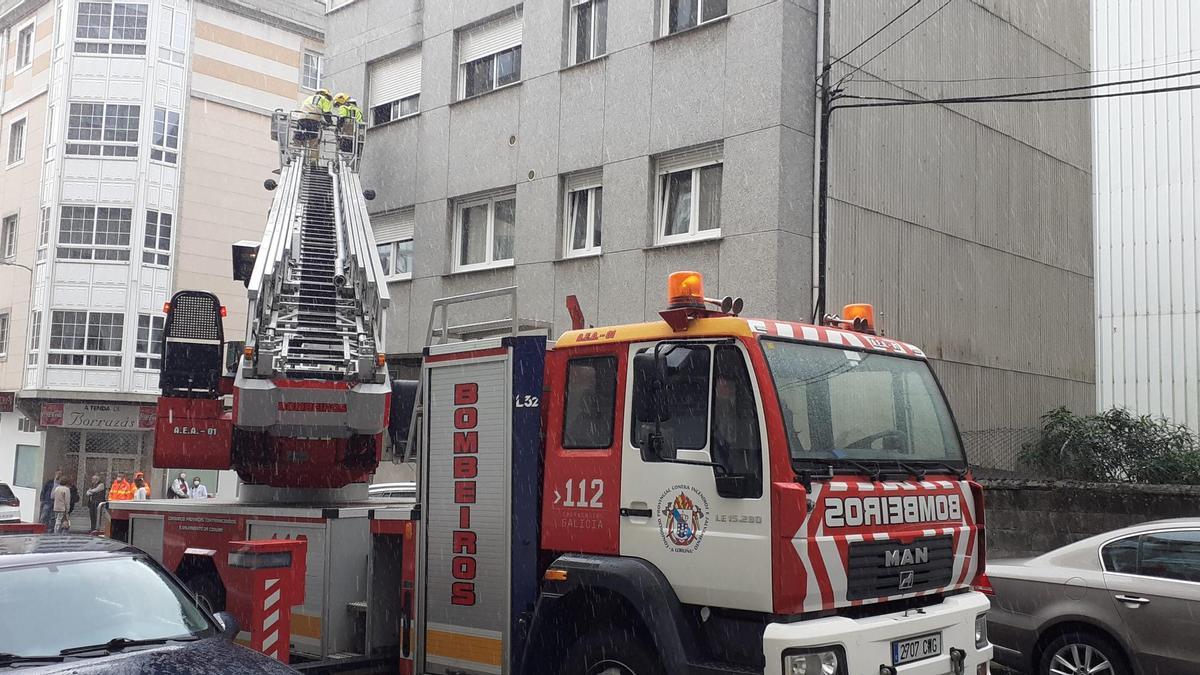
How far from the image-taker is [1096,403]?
18047 millimetres

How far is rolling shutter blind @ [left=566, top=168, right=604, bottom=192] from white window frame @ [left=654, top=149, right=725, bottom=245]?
1143 mm

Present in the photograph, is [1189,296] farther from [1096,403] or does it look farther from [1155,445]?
[1155,445]

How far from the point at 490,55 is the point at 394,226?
343 centimetres

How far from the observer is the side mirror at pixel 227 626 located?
5.52 metres

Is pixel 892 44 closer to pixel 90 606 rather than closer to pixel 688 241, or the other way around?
pixel 688 241

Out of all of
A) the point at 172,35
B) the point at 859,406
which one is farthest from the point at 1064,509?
the point at 172,35

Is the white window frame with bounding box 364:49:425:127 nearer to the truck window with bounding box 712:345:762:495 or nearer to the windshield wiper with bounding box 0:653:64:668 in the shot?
the truck window with bounding box 712:345:762:495

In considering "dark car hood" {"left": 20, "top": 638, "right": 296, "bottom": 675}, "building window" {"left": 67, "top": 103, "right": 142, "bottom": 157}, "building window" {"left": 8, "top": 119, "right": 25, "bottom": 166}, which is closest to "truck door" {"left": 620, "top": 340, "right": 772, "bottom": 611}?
"dark car hood" {"left": 20, "top": 638, "right": 296, "bottom": 675}

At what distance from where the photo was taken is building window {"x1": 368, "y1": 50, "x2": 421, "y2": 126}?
61.4ft

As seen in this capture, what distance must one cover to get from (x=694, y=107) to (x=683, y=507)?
9283 millimetres

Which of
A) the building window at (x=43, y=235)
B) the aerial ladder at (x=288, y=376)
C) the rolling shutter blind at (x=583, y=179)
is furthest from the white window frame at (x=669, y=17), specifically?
the building window at (x=43, y=235)

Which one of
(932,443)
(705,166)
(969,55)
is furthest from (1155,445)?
(932,443)

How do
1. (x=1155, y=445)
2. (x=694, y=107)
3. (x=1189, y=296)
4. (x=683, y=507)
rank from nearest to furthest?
(x=683, y=507) → (x=694, y=107) → (x=1155, y=445) → (x=1189, y=296)

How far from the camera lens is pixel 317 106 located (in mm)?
13508
